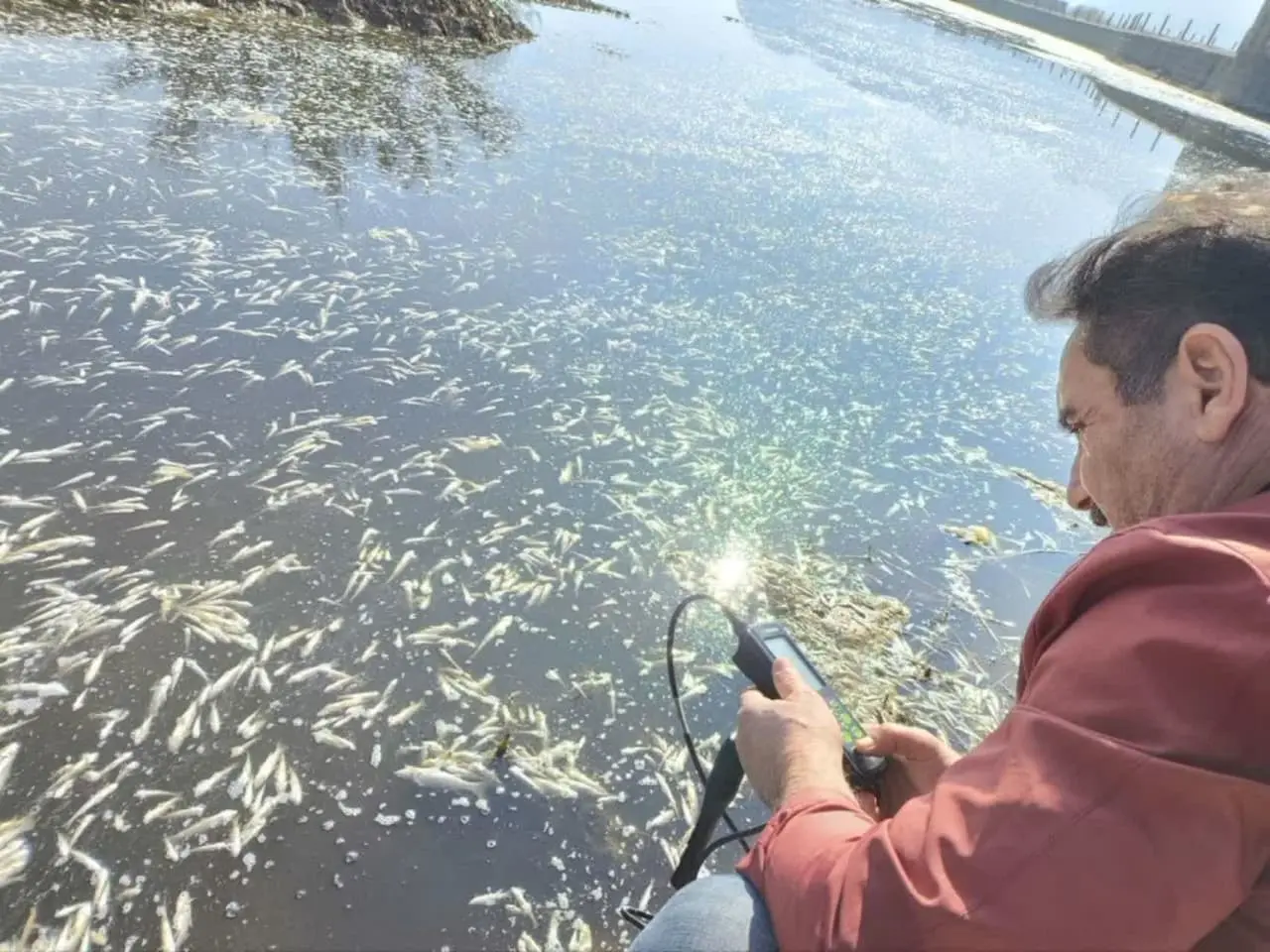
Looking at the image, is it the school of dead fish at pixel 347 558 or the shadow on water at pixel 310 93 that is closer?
the school of dead fish at pixel 347 558

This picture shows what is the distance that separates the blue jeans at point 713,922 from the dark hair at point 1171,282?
146cm

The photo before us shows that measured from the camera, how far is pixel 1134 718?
1253 millimetres

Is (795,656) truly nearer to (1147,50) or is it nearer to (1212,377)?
(1212,377)

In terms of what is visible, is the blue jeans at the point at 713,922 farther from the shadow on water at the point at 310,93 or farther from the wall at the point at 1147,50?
the wall at the point at 1147,50

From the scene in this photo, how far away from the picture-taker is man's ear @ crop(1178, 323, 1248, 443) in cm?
153

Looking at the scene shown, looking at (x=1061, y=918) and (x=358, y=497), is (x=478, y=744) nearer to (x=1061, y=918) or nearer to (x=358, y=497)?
(x=358, y=497)

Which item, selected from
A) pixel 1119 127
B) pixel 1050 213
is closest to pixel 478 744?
pixel 1050 213

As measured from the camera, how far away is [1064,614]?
1.52 metres

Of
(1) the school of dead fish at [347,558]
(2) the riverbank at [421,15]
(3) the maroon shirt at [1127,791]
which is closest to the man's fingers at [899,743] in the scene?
(3) the maroon shirt at [1127,791]

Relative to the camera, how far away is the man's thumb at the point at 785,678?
2279mm

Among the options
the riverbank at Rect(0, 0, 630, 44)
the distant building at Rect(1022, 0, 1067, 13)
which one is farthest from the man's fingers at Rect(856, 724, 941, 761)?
the distant building at Rect(1022, 0, 1067, 13)

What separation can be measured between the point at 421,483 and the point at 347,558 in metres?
0.93

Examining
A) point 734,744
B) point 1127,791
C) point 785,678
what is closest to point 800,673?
point 785,678

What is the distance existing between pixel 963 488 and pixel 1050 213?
11.4 metres
